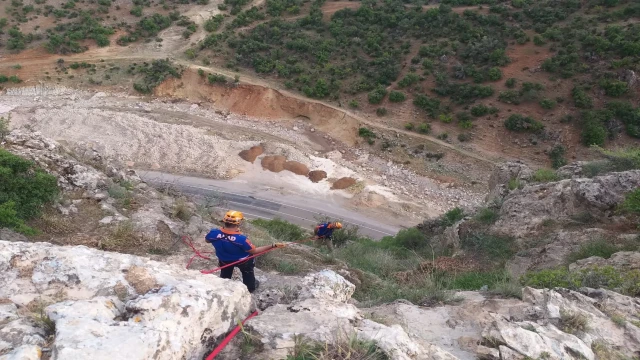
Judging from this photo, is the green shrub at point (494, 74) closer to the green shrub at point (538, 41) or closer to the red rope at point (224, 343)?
the green shrub at point (538, 41)

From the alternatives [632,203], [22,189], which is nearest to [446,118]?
[632,203]

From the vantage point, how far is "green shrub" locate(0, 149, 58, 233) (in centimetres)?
808

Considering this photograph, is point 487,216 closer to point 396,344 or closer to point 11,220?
point 396,344

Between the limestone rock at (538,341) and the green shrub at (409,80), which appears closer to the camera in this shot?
the limestone rock at (538,341)

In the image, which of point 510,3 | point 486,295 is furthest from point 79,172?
point 510,3

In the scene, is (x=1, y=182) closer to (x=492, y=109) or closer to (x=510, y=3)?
(x=492, y=109)

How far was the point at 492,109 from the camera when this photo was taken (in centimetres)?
2612

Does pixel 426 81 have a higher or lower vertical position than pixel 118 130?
higher

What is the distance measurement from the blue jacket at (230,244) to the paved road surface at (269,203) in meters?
15.6

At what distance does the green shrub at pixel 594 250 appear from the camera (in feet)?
28.0

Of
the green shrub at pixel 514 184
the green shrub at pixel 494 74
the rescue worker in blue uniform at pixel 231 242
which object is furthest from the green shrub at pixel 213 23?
the rescue worker in blue uniform at pixel 231 242

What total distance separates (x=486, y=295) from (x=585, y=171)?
8456 mm

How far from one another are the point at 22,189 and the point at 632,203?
1294 centimetres

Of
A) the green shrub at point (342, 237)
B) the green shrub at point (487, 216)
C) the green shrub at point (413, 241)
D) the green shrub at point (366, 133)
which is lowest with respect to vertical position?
the green shrub at point (342, 237)
